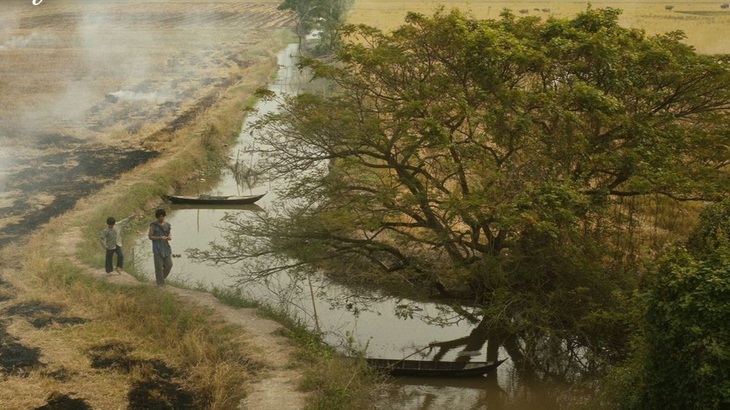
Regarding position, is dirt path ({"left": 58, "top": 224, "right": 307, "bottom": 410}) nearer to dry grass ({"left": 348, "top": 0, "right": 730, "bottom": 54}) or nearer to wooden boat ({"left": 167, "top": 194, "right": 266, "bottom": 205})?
wooden boat ({"left": 167, "top": 194, "right": 266, "bottom": 205})

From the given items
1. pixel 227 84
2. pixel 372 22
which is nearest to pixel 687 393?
pixel 227 84

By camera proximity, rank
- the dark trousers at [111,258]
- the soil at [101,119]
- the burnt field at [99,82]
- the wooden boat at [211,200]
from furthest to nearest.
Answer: the burnt field at [99,82]
the wooden boat at [211,200]
the dark trousers at [111,258]
the soil at [101,119]

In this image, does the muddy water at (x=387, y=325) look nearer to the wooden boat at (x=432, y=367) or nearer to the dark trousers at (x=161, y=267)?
the wooden boat at (x=432, y=367)

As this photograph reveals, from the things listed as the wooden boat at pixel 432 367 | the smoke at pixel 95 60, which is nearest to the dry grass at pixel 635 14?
the smoke at pixel 95 60

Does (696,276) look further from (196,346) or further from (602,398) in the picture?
(196,346)

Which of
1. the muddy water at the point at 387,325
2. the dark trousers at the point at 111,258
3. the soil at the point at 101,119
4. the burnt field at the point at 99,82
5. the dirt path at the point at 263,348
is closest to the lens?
the dirt path at the point at 263,348

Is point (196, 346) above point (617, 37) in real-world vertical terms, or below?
below

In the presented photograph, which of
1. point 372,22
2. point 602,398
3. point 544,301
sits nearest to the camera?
point 602,398
